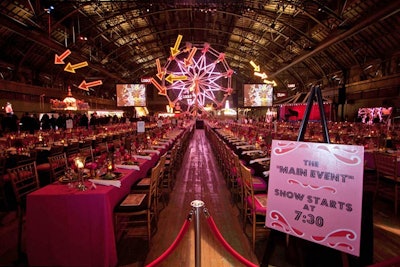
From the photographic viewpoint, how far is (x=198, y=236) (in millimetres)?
1946

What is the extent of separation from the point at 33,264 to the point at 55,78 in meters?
17.3

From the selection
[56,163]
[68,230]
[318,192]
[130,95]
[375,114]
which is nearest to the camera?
[318,192]

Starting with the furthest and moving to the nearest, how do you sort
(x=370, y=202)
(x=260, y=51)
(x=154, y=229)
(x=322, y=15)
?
(x=260, y=51)
(x=322, y=15)
(x=154, y=229)
(x=370, y=202)

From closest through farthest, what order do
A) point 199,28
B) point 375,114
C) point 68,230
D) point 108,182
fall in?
point 68,230 < point 108,182 < point 375,114 < point 199,28

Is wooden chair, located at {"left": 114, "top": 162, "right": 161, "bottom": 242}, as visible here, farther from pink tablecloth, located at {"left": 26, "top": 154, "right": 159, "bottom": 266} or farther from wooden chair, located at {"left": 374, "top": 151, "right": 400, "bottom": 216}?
wooden chair, located at {"left": 374, "top": 151, "right": 400, "bottom": 216}

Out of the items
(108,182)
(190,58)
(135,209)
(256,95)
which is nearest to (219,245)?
(135,209)

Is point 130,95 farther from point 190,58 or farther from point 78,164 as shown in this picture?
point 78,164

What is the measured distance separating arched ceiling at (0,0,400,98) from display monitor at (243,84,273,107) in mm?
2610

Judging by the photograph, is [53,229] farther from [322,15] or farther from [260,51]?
[260,51]

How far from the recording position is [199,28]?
59.2ft

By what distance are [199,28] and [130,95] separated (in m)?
6.74

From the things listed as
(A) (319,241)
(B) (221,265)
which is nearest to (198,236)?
(A) (319,241)

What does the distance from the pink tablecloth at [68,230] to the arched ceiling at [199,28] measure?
7200 millimetres

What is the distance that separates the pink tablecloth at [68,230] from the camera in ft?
8.16
